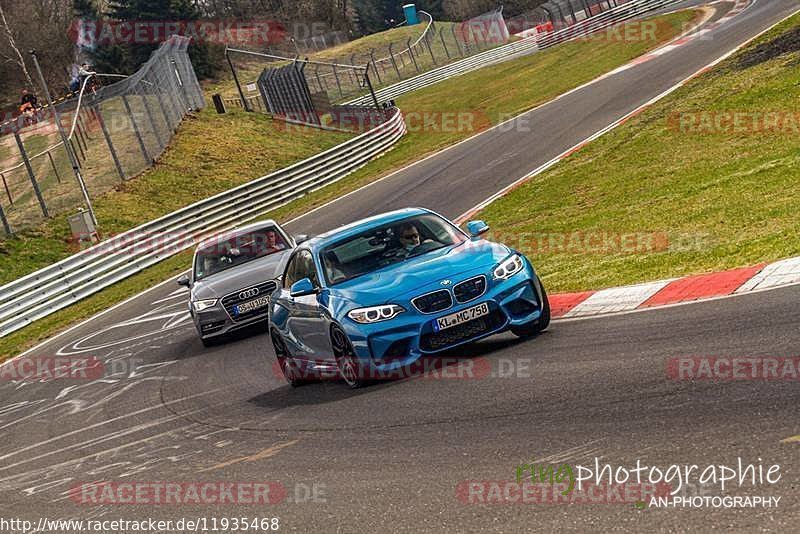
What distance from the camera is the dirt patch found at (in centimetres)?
2639

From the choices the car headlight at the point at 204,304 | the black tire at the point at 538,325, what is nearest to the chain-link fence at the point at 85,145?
the car headlight at the point at 204,304

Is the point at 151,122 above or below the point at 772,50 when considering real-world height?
above

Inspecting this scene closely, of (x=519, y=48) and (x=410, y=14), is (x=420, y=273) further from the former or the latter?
(x=410, y=14)

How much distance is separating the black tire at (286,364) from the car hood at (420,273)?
1.34 m

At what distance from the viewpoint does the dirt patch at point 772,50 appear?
26391 millimetres

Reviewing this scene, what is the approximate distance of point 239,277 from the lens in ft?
55.2

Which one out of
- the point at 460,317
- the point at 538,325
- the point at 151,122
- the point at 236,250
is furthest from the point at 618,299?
the point at 151,122

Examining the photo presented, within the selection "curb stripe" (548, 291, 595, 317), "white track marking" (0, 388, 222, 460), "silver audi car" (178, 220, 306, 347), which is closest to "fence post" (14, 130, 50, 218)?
"silver audi car" (178, 220, 306, 347)

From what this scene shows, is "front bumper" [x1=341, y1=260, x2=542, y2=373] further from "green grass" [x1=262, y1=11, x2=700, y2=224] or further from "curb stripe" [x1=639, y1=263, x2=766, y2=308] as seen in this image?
"green grass" [x1=262, y1=11, x2=700, y2=224]

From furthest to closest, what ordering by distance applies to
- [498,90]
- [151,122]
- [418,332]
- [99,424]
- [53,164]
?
[498,90], [151,122], [53,164], [99,424], [418,332]

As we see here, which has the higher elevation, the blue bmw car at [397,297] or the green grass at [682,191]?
the blue bmw car at [397,297]

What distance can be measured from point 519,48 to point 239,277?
58.5 metres

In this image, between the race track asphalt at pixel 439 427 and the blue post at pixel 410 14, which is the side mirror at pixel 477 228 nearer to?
the race track asphalt at pixel 439 427

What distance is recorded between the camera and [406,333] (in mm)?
10344
